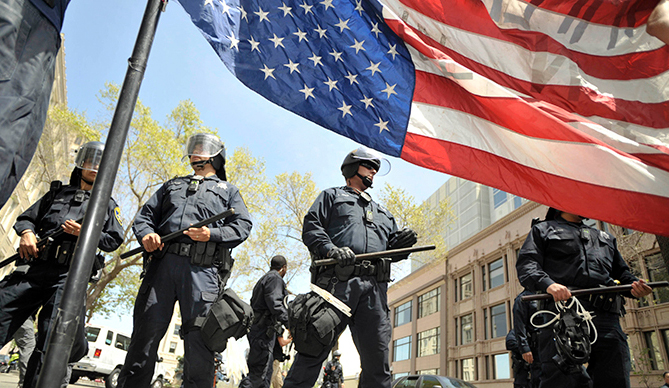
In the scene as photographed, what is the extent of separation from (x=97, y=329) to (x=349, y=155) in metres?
11.7

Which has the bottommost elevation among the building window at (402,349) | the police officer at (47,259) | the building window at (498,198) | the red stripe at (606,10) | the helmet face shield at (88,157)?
the police officer at (47,259)

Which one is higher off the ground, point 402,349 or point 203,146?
point 402,349

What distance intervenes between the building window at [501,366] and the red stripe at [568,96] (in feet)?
88.7

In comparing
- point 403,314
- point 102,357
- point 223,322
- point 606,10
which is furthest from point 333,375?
point 403,314

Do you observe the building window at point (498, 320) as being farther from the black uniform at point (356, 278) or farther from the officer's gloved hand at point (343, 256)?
the officer's gloved hand at point (343, 256)

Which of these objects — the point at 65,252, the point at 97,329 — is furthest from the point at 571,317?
the point at 97,329

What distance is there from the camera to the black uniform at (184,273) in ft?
10.3

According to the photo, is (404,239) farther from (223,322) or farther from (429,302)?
(429,302)

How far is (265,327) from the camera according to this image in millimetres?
6664

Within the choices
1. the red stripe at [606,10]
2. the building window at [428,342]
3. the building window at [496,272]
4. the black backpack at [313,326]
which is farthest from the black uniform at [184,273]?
the building window at [428,342]

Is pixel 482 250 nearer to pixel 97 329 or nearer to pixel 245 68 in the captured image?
pixel 97 329

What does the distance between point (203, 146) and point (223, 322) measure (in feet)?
5.42

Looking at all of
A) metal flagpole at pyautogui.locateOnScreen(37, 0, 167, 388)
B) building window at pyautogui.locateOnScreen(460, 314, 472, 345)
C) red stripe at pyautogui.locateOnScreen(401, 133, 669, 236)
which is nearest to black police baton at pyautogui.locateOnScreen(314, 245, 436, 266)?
red stripe at pyautogui.locateOnScreen(401, 133, 669, 236)

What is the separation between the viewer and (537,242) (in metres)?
4.25
